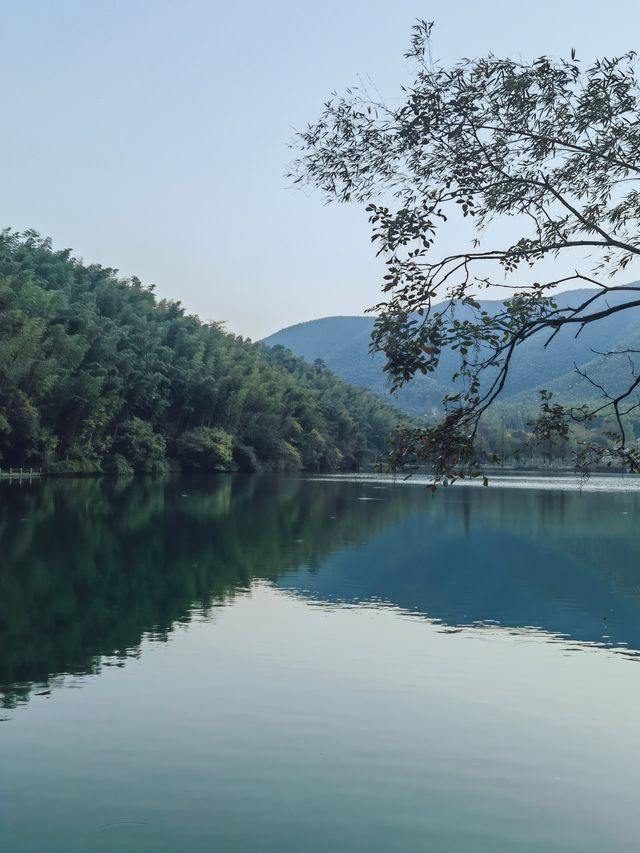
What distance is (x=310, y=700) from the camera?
1322cm

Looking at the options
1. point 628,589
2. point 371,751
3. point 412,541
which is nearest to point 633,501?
point 412,541

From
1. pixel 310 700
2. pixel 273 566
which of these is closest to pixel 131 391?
pixel 273 566

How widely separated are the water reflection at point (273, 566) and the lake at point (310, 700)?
0.39 ft

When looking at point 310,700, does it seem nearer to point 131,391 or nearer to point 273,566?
point 273,566

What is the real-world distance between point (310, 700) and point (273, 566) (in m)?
14.2

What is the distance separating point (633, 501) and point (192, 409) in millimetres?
41421

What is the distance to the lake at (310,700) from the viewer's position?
8.96m

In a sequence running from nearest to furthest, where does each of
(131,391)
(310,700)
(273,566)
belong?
1. (310,700)
2. (273,566)
3. (131,391)

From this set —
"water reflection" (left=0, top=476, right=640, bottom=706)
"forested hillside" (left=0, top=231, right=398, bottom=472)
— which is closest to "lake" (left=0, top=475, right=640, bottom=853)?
"water reflection" (left=0, top=476, right=640, bottom=706)

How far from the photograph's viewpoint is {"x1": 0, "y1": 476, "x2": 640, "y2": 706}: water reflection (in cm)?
1783

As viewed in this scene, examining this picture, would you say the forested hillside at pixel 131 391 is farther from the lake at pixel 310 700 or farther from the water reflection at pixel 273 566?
the lake at pixel 310 700

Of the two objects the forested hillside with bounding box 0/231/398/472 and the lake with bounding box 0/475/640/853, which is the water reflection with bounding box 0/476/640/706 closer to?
the lake with bounding box 0/475/640/853

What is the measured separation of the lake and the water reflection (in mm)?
119

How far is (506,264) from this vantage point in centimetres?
848
